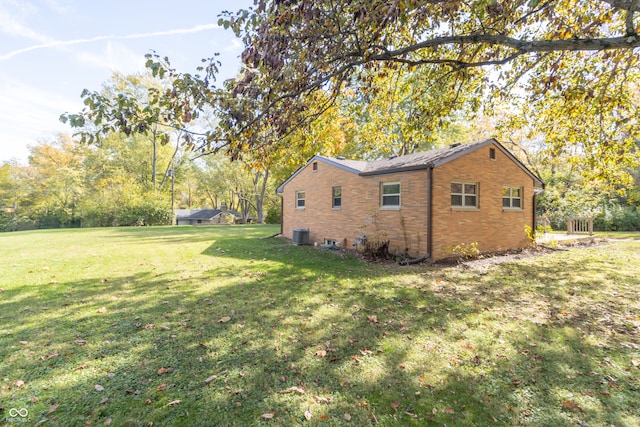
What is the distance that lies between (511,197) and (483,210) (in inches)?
90.0

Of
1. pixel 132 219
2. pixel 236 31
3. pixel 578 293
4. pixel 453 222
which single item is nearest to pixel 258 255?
pixel 453 222

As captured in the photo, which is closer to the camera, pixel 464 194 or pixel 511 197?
pixel 464 194

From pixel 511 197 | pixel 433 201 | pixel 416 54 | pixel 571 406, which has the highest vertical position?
pixel 416 54

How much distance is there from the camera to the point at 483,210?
1126 centimetres

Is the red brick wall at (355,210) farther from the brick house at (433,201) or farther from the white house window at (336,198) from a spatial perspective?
the white house window at (336,198)

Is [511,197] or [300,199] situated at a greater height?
[300,199]

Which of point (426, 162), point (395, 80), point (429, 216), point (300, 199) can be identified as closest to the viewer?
point (429, 216)

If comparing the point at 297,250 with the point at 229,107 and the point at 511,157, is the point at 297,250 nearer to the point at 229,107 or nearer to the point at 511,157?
the point at 229,107

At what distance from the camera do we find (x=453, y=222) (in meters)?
10.4

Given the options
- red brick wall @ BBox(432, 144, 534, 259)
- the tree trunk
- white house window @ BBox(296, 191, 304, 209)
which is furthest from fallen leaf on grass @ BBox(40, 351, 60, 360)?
the tree trunk

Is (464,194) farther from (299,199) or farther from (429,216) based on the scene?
(299,199)

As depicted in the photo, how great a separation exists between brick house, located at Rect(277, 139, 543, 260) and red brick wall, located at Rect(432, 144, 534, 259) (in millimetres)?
34

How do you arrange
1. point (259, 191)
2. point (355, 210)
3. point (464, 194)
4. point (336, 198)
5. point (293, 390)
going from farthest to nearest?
point (259, 191)
point (336, 198)
point (355, 210)
point (464, 194)
point (293, 390)

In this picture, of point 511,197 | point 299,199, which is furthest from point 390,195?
point 299,199
